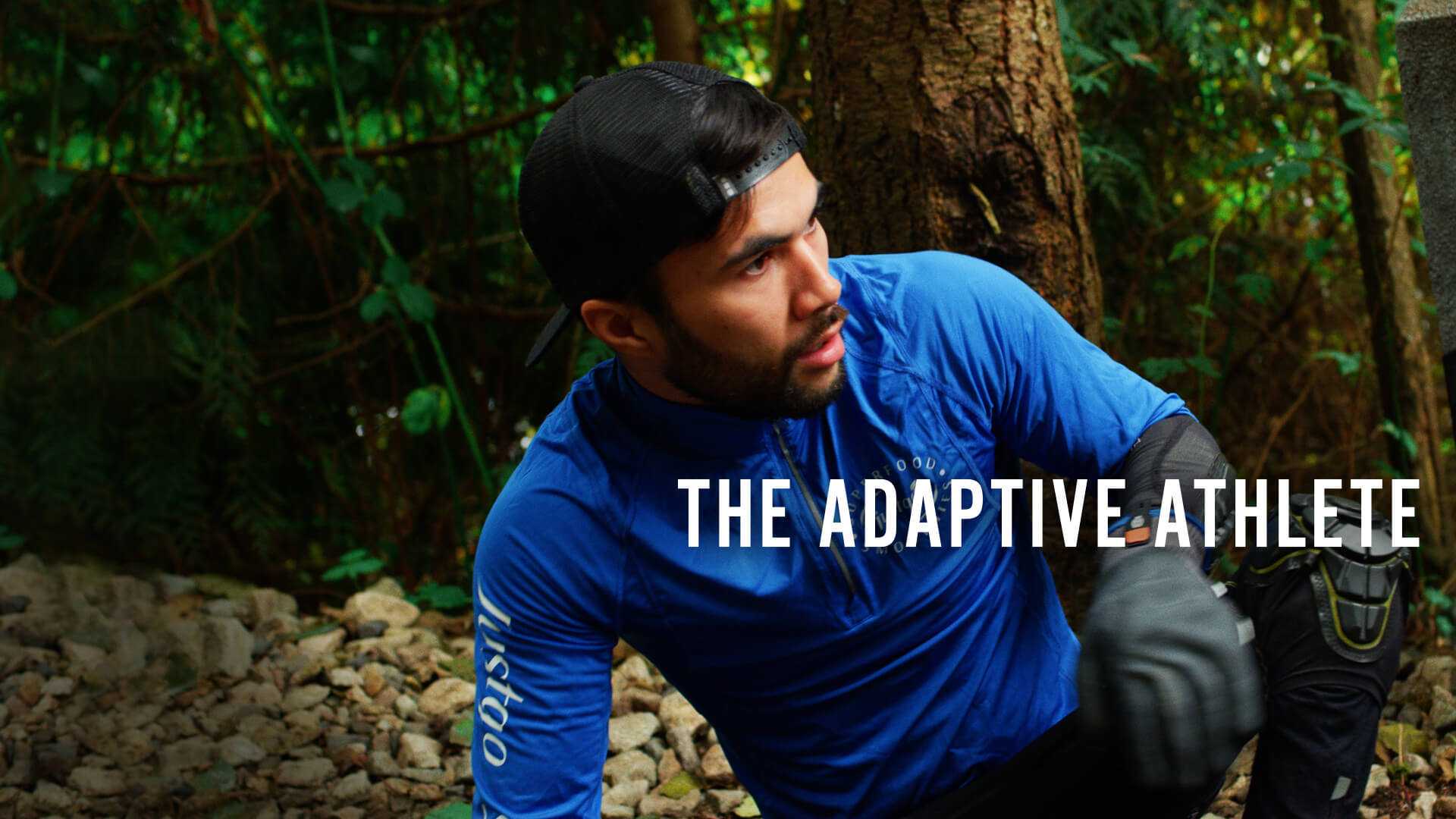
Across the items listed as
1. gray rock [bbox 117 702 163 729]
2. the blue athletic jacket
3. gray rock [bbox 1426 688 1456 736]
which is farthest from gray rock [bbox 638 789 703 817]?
gray rock [bbox 1426 688 1456 736]

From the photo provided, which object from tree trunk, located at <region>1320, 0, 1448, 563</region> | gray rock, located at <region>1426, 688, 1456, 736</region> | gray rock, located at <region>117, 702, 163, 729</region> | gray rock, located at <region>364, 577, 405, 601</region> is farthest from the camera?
gray rock, located at <region>364, 577, 405, 601</region>

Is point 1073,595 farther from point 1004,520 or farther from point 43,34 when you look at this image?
point 43,34

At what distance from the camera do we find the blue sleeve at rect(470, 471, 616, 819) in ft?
5.37

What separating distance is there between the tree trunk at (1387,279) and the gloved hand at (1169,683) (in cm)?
200

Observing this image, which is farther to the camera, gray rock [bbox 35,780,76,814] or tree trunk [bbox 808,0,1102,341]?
gray rock [bbox 35,780,76,814]

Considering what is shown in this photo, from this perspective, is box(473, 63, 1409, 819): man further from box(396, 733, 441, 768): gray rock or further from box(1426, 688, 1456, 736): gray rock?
box(396, 733, 441, 768): gray rock

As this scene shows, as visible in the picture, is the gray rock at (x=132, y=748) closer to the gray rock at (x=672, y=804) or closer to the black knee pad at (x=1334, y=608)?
the gray rock at (x=672, y=804)

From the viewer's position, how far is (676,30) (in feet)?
10.0

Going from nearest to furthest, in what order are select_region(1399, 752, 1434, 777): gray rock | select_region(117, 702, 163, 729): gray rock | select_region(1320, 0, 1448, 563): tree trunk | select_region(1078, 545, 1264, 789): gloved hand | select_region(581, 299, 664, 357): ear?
select_region(1078, 545, 1264, 789): gloved hand, select_region(581, 299, 664, 357): ear, select_region(1399, 752, 1434, 777): gray rock, select_region(117, 702, 163, 729): gray rock, select_region(1320, 0, 1448, 563): tree trunk

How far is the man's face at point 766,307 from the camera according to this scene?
1.55 metres

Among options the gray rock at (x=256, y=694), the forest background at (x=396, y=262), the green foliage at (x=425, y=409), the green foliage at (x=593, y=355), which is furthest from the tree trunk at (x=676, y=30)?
the gray rock at (x=256, y=694)

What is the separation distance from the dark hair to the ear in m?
0.05

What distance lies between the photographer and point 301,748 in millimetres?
2857

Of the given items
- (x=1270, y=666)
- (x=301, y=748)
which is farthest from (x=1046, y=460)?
(x=301, y=748)
